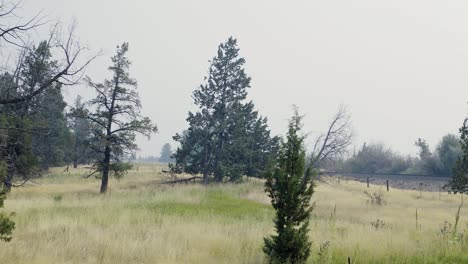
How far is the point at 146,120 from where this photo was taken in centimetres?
2723

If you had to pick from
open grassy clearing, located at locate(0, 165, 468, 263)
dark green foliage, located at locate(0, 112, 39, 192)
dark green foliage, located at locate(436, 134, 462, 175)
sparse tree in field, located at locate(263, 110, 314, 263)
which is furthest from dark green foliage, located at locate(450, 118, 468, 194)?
dark green foliage, located at locate(436, 134, 462, 175)

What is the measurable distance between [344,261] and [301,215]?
1.36 meters

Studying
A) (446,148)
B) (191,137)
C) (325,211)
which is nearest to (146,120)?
(191,137)

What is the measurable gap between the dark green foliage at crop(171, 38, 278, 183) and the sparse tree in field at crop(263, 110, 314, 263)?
82.1ft

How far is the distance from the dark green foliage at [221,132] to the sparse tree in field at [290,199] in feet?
82.1

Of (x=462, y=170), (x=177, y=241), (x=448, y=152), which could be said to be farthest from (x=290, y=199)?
(x=448, y=152)

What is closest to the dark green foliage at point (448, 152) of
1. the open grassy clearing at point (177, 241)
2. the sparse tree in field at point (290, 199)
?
the open grassy clearing at point (177, 241)

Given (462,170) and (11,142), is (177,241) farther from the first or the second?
(462,170)

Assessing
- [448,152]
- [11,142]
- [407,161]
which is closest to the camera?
[11,142]

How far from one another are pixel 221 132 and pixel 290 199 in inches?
1074

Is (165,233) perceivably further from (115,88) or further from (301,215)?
(115,88)

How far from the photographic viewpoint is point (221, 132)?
1373 inches

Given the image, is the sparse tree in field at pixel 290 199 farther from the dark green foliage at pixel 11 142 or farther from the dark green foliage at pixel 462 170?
the dark green foliage at pixel 462 170

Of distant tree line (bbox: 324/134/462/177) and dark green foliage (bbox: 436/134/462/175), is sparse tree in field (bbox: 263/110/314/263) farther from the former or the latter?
dark green foliage (bbox: 436/134/462/175)
